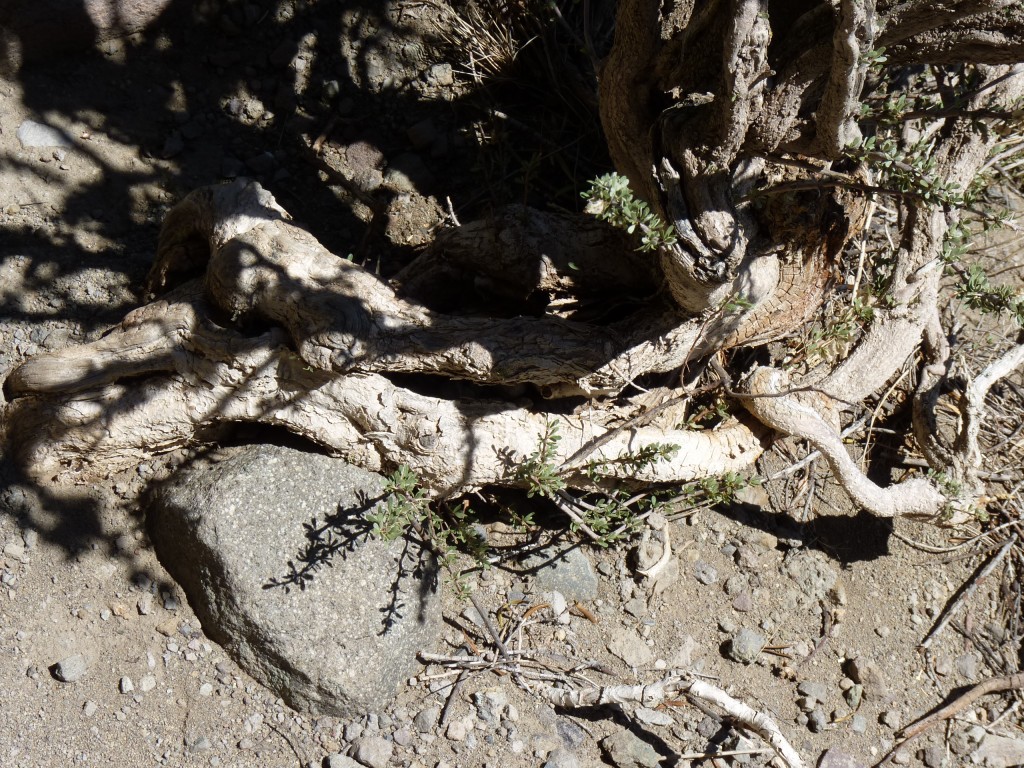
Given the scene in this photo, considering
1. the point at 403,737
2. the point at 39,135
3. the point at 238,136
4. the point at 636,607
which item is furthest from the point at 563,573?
the point at 39,135

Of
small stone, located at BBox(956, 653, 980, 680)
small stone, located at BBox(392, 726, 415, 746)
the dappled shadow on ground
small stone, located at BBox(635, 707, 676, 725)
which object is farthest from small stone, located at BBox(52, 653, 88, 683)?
small stone, located at BBox(956, 653, 980, 680)

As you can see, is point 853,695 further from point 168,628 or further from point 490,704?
point 168,628

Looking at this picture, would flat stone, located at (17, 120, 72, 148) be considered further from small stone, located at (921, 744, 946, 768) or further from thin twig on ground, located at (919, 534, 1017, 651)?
small stone, located at (921, 744, 946, 768)

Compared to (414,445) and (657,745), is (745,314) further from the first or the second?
(657,745)

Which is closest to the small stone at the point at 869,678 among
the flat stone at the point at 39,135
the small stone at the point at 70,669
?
the small stone at the point at 70,669

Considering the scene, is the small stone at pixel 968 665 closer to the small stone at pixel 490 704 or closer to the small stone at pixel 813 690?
the small stone at pixel 813 690

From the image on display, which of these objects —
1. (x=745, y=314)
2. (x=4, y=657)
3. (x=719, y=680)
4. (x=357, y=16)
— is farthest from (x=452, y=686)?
(x=357, y=16)

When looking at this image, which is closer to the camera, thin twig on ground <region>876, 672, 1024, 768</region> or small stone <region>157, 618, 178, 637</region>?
small stone <region>157, 618, 178, 637</region>
